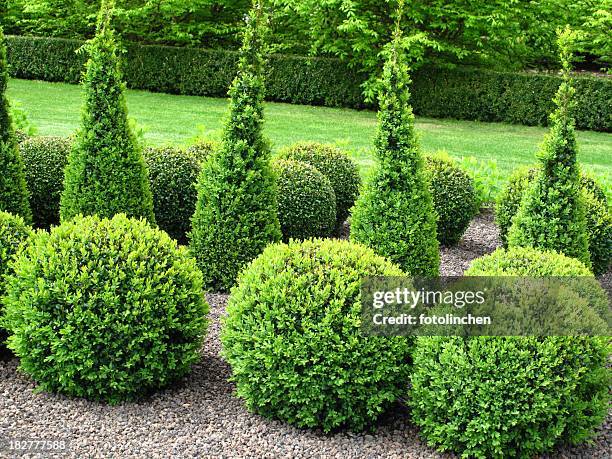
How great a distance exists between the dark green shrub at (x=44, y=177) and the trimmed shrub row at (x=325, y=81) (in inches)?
429

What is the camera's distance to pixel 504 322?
4152mm

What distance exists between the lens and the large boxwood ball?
14.8 feet

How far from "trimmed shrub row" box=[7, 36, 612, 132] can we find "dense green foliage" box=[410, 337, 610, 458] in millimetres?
14827

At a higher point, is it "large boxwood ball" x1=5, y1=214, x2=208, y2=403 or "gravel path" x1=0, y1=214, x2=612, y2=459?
"large boxwood ball" x1=5, y1=214, x2=208, y2=403

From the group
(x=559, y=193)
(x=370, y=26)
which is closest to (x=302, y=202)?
(x=559, y=193)

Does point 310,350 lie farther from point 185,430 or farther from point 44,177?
point 44,177

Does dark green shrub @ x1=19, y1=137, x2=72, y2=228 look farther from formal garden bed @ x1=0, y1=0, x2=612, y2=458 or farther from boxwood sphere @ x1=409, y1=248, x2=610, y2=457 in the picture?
boxwood sphere @ x1=409, y1=248, x2=610, y2=457

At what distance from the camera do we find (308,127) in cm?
1753

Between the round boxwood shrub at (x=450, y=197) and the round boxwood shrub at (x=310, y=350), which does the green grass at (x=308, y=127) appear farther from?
the round boxwood shrub at (x=310, y=350)

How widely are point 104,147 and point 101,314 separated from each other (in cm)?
231

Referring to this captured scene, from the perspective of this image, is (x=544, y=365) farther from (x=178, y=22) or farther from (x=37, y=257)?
(x=178, y=22)

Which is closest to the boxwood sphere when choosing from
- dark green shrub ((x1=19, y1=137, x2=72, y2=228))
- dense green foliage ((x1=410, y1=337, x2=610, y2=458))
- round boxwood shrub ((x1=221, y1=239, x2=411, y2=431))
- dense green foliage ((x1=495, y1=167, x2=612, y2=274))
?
dense green foliage ((x1=410, y1=337, x2=610, y2=458))

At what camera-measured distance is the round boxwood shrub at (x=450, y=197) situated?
786cm

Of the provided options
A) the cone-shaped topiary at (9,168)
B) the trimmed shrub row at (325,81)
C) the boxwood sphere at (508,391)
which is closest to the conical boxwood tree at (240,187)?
the cone-shaped topiary at (9,168)
